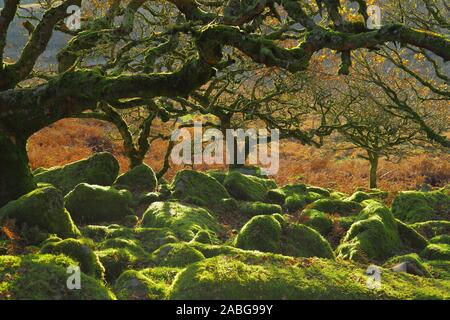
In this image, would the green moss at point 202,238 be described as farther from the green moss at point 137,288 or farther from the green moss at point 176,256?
the green moss at point 137,288

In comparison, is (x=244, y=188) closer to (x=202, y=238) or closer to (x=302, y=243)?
(x=302, y=243)

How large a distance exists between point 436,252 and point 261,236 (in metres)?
5.13

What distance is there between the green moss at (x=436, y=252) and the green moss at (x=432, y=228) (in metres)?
2.19

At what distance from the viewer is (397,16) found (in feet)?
55.3

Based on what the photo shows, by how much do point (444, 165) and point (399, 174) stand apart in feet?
12.1

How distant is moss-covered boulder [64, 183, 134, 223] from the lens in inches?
500

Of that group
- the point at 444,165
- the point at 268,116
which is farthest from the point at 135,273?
the point at 444,165

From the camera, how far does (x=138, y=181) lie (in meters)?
16.4

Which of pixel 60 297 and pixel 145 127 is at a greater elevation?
pixel 145 127

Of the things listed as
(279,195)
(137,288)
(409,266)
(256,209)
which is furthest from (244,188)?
(137,288)

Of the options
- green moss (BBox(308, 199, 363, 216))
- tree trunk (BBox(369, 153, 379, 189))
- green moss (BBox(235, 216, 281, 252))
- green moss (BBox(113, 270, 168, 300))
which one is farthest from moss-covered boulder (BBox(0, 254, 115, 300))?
tree trunk (BBox(369, 153, 379, 189))

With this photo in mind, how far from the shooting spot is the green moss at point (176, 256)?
8719 mm

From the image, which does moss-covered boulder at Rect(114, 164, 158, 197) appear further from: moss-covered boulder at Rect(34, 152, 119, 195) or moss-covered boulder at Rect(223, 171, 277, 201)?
moss-covered boulder at Rect(223, 171, 277, 201)
